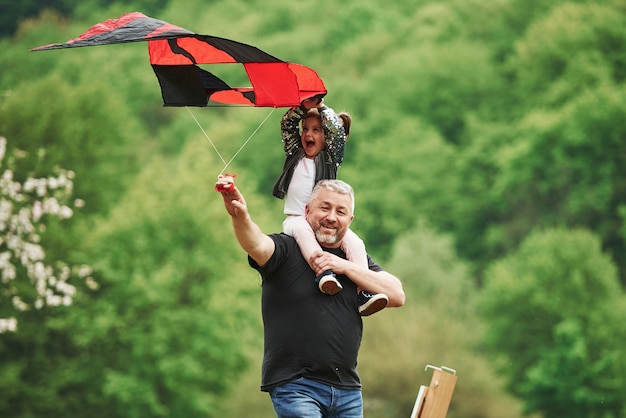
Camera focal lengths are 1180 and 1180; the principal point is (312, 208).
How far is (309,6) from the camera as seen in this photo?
2746 inches

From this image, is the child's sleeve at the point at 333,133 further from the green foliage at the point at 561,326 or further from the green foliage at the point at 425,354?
the green foliage at the point at 561,326

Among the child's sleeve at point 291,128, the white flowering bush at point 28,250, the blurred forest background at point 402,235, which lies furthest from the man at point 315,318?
the blurred forest background at point 402,235

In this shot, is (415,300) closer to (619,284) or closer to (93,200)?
(619,284)

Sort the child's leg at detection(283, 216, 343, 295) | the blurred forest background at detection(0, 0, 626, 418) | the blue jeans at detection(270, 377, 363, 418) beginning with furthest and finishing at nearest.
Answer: the blurred forest background at detection(0, 0, 626, 418) → the child's leg at detection(283, 216, 343, 295) → the blue jeans at detection(270, 377, 363, 418)

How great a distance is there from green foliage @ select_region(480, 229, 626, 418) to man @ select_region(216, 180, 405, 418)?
32.5m

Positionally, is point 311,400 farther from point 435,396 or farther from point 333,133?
point 333,133

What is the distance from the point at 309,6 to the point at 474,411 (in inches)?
1537

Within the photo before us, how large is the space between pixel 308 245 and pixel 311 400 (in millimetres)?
739

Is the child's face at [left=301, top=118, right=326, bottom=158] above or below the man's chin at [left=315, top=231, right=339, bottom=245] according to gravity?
above

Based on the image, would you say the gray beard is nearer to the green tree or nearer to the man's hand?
the man's hand

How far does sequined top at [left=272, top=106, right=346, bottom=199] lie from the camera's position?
5.98m

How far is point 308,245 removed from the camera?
5.68m

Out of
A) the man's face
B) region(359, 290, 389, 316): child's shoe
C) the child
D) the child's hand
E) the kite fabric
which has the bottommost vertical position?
region(359, 290, 389, 316): child's shoe

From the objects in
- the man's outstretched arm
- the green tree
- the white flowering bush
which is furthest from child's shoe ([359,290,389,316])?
the green tree
